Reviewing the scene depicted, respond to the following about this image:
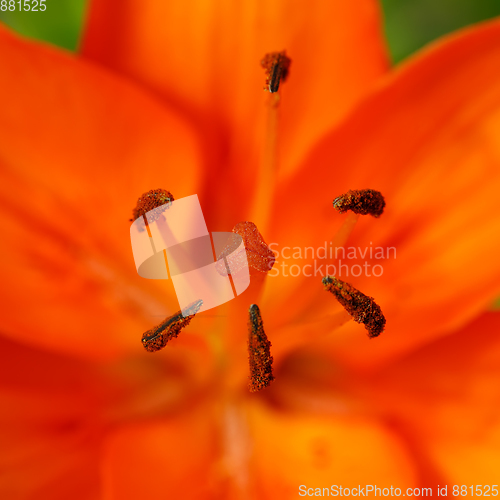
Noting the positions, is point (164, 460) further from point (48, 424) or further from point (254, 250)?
point (254, 250)

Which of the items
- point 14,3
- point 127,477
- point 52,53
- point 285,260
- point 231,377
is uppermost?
point 14,3

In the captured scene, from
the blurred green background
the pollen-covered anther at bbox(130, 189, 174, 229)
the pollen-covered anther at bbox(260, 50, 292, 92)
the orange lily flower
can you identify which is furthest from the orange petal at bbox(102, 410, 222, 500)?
the blurred green background

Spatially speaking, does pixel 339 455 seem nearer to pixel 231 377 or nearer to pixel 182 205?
pixel 231 377

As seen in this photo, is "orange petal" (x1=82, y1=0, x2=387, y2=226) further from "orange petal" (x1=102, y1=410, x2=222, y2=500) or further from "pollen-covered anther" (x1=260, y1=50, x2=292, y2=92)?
"orange petal" (x1=102, y1=410, x2=222, y2=500)

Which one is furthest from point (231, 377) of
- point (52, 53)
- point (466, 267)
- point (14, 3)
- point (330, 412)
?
point (14, 3)

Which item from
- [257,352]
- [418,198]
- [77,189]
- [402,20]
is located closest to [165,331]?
[257,352]
